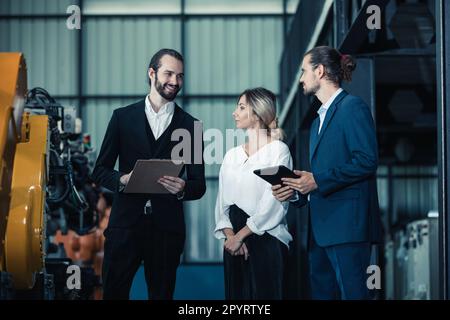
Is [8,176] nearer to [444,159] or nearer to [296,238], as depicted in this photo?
[444,159]

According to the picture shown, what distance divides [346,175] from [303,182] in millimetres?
215

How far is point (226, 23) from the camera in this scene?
18.3 metres

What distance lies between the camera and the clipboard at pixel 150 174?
483 centimetres

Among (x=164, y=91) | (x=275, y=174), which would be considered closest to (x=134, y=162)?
(x=164, y=91)

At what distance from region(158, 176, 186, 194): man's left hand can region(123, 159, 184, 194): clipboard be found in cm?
3

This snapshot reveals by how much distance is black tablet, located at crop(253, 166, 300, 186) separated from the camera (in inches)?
189

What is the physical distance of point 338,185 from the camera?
16.1 feet

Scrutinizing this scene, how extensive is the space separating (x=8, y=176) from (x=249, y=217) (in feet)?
4.35

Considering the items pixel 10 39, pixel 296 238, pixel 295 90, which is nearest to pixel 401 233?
pixel 296 238

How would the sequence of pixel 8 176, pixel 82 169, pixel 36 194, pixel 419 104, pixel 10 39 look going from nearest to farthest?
pixel 8 176 → pixel 36 194 → pixel 82 169 → pixel 419 104 → pixel 10 39

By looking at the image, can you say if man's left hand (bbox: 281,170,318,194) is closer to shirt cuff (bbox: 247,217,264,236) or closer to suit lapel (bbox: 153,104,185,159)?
shirt cuff (bbox: 247,217,264,236)

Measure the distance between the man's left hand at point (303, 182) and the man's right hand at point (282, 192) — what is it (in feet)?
0.23

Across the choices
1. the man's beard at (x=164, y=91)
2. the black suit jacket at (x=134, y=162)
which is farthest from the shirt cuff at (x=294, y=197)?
the man's beard at (x=164, y=91)

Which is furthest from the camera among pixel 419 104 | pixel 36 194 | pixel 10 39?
pixel 10 39
